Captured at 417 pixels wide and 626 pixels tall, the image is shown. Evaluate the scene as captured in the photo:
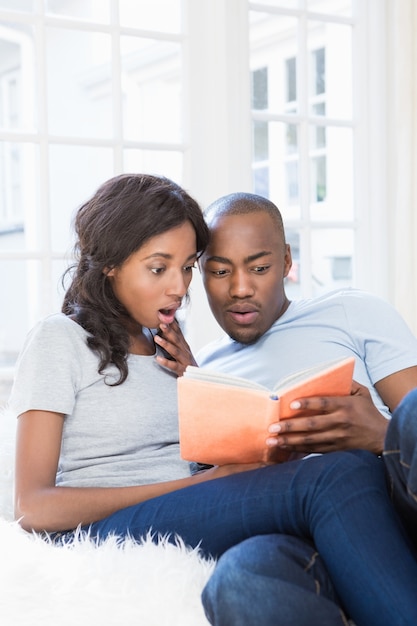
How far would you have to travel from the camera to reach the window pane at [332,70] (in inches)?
132

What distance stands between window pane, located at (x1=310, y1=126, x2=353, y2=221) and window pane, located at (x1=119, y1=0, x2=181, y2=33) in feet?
3.69

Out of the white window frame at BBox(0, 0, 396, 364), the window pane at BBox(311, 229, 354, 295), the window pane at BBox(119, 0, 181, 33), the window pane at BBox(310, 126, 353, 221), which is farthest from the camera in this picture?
the window pane at BBox(119, 0, 181, 33)

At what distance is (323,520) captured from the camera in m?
1.30

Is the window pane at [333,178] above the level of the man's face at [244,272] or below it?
above

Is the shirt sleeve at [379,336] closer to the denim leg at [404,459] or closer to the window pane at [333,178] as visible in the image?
the denim leg at [404,459]

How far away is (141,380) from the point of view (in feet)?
→ 5.67

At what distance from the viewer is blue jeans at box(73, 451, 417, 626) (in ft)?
4.00

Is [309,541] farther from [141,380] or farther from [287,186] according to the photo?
[287,186]

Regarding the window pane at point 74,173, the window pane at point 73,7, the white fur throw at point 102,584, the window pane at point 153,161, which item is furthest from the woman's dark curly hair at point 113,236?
the window pane at point 74,173

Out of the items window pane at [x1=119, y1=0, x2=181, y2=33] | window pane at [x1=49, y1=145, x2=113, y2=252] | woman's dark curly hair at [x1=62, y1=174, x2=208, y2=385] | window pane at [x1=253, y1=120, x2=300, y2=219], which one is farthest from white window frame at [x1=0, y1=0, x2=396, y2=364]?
window pane at [x1=49, y1=145, x2=113, y2=252]

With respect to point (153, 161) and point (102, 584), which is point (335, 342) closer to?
point (102, 584)

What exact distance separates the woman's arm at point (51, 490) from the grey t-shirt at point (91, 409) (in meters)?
0.05

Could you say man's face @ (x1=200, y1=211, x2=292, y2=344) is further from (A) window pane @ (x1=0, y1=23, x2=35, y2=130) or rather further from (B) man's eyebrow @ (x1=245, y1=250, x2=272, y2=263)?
(A) window pane @ (x1=0, y1=23, x2=35, y2=130)

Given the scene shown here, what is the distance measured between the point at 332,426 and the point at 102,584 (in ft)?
1.57
